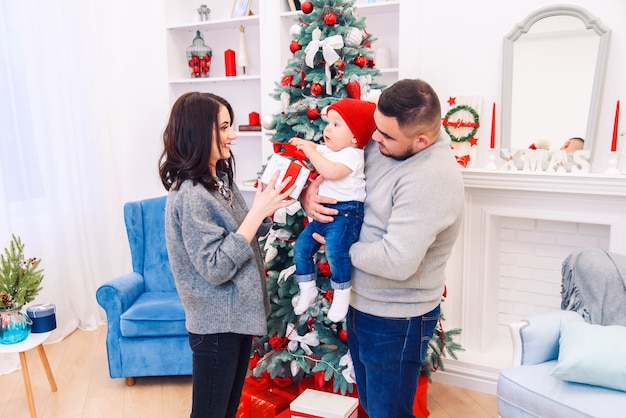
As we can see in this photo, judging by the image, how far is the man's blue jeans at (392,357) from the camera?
4.65 feet

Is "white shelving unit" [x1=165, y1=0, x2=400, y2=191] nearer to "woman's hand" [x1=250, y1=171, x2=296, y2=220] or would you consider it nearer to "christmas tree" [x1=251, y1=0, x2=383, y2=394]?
"christmas tree" [x1=251, y1=0, x2=383, y2=394]

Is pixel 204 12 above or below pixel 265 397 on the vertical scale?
above

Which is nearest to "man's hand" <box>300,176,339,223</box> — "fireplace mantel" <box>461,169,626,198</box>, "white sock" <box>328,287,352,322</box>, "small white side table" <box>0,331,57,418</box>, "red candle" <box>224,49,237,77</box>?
"white sock" <box>328,287,352,322</box>

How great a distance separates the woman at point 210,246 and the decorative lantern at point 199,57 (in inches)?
96.5

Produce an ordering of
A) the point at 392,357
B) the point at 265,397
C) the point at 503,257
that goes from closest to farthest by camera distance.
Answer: the point at 392,357
the point at 265,397
the point at 503,257

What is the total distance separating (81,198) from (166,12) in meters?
1.52

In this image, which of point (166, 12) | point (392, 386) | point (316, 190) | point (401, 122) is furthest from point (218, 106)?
point (166, 12)

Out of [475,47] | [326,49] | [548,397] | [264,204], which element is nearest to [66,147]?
[326,49]

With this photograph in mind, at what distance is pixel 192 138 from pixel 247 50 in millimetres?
2507

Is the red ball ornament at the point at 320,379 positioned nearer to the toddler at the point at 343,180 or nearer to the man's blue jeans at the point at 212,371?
the man's blue jeans at the point at 212,371

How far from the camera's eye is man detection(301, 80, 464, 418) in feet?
4.26

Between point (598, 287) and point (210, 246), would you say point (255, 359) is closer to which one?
point (210, 246)

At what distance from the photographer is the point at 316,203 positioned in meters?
1.54

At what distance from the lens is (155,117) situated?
4.05 meters
